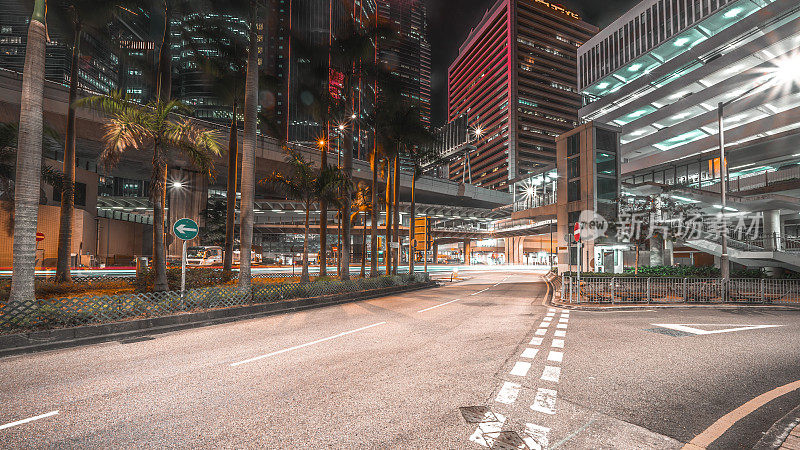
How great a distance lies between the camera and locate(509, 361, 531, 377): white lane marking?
20.3 feet

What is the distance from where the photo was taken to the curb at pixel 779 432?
365 cm

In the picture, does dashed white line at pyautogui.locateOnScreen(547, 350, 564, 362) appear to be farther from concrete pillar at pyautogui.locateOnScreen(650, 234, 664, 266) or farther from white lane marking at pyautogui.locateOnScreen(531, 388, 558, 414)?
concrete pillar at pyautogui.locateOnScreen(650, 234, 664, 266)

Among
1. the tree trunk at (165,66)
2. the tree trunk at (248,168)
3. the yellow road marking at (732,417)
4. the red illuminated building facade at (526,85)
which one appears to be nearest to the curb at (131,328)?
the tree trunk at (248,168)

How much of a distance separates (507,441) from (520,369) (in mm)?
2814

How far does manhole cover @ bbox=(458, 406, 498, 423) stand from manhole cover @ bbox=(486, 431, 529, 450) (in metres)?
0.34

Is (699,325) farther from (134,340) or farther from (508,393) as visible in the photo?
(134,340)

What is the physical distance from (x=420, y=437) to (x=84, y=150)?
47.6 m

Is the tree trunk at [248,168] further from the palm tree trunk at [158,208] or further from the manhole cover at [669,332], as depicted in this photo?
the manhole cover at [669,332]

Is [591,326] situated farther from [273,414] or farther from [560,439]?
[273,414]

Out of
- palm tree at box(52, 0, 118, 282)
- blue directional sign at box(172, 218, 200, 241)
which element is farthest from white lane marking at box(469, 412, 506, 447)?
palm tree at box(52, 0, 118, 282)

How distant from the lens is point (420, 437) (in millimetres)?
3893

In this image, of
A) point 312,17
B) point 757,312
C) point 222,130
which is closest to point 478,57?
point 312,17

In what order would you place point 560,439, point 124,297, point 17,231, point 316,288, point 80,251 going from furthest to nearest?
1. point 80,251
2. point 316,288
3. point 124,297
4. point 17,231
5. point 560,439

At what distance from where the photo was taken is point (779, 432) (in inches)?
154
